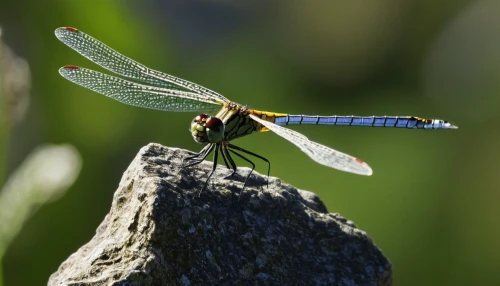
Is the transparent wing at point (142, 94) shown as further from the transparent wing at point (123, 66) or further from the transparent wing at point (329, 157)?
the transparent wing at point (329, 157)

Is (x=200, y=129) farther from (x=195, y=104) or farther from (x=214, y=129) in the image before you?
(x=195, y=104)

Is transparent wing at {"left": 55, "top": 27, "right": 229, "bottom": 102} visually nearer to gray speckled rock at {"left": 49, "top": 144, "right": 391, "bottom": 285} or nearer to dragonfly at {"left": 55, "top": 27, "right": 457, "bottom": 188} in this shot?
dragonfly at {"left": 55, "top": 27, "right": 457, "bottom": 188}

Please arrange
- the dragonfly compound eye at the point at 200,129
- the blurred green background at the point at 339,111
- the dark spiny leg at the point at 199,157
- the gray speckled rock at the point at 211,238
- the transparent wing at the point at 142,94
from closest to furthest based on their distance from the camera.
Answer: the gray speckled rock at the point at 211,238 < the dark spiny leg at the point at 199,157 < the dragonfly compound eye at the point at 200,129 < the transparent wing at the point at 142,94 < the blurred green background at the point at 339,111

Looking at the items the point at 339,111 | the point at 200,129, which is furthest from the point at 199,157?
the point at 339,111

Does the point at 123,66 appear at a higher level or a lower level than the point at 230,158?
higher

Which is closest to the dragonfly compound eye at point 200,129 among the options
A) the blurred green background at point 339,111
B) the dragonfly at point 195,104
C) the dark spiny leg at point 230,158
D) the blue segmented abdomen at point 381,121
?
the dragonfly at point 195,104

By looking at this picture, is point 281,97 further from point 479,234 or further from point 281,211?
point 281,211
